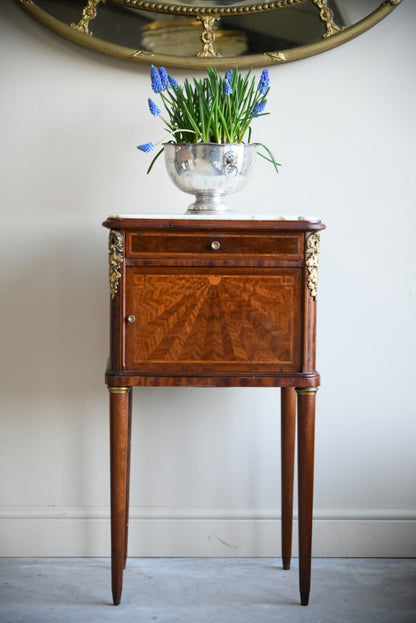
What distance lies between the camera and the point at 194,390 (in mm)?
2152

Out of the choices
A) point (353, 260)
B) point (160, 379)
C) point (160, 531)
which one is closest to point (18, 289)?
point (160, 379)

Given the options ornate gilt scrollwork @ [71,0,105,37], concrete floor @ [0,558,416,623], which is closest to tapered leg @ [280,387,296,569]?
concrete floor @ [0,558,416,623]

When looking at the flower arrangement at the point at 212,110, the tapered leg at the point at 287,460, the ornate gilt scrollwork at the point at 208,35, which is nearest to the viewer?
the flower arrangement at the point at 212,110

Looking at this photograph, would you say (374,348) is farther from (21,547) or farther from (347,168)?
(21,547)

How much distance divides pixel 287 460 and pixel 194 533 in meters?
0.37

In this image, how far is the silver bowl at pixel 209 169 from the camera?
5.81 feet

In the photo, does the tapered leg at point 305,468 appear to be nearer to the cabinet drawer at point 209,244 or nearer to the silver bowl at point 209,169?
the cabinet drawer at point 209,244

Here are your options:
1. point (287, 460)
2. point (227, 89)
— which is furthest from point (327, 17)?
point (287, 460)

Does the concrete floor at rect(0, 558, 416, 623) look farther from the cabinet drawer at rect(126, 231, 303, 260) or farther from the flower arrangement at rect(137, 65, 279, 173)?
the flower arrangement at rect(137, 65, 279, 173)

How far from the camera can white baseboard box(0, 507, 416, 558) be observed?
6.97 feet

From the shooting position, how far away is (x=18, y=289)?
2.14 m

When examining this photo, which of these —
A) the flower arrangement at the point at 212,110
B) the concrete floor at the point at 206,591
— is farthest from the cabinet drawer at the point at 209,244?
the concrete floor at the point at 206,591

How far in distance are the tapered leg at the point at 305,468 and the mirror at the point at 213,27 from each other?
3.17 ft

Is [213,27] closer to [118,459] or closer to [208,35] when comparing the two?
[208,35]
